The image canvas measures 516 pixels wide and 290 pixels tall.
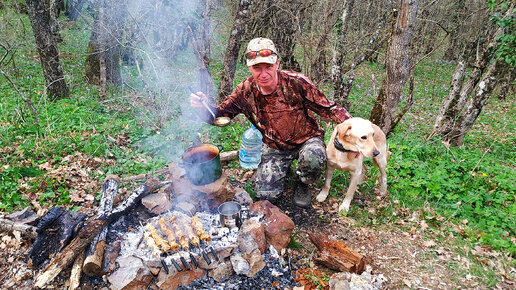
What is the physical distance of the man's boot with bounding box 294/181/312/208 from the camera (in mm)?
3959

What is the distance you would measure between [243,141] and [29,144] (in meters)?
3.37

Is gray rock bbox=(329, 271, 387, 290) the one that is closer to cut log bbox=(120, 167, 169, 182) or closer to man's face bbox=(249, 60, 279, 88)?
man's face bbox=(249, 60, 279, 88)

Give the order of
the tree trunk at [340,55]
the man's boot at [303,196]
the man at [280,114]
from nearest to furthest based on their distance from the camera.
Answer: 1. the man at [280,114]
2. the man's boot at [303,196]
3. the tree trunk at [340,55]

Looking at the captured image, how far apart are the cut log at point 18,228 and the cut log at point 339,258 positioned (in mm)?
3086

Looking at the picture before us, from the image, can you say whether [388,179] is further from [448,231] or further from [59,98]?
[59,98]

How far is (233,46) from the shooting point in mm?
6207

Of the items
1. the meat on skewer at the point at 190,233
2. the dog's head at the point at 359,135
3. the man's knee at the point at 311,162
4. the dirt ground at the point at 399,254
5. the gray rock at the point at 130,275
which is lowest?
the dirt ground at the point at 399,254

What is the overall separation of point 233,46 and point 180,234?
4542 millimetres

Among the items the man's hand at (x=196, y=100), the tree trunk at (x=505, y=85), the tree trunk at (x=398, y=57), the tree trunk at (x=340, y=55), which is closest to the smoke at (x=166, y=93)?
the man's hand at (x=196, y=100)

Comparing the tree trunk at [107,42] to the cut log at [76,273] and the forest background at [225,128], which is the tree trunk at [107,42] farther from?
the cut log at [76,273]

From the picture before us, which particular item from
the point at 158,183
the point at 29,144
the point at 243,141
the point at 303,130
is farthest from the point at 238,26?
the point at 29,144

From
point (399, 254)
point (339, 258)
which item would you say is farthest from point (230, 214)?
point (399, 254)

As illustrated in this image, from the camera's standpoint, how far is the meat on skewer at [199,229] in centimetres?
289

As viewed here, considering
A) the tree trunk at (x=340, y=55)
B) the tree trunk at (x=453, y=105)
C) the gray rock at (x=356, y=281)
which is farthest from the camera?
the tree trunk at (x=340, y=55)
